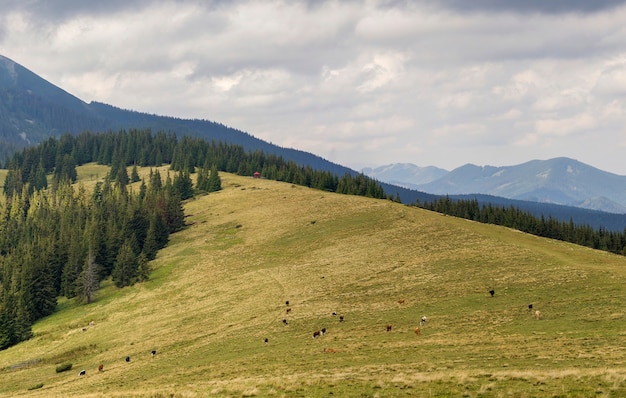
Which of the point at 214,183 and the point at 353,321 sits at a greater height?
the point at 214,183

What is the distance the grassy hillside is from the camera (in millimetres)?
32906

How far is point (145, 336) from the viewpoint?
2522 inches

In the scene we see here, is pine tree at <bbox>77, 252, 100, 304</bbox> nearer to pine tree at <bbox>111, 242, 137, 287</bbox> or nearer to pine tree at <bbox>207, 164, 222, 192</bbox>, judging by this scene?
pine tree at <bbox>111, 242, 137, 287</bbox>

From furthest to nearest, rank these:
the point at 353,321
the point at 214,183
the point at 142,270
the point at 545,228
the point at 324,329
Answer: the point at 214,183, the point at 545,228, the point at 142,270, the point at 353,321, the point at 324,329

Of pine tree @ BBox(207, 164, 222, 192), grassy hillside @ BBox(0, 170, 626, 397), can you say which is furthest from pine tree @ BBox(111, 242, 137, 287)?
pine tree @ BBox(207, 164, 222, 192)

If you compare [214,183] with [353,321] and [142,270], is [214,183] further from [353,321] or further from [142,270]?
[353,321]

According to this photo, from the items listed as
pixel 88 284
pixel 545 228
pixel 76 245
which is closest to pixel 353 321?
pixel 88 284

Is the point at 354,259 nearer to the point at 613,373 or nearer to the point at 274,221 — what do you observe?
the point at 274,221

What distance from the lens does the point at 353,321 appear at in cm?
5359

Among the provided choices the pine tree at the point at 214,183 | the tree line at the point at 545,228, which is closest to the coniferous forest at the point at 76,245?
the pine tree at the point at 214,183

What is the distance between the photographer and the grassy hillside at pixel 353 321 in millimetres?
32906

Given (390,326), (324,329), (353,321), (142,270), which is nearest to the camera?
(390,326)

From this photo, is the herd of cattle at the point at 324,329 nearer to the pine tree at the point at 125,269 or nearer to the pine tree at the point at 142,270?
the pine tree at the point at 142,270

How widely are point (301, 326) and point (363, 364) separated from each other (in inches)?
701
